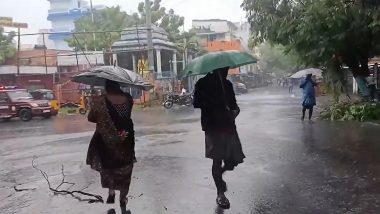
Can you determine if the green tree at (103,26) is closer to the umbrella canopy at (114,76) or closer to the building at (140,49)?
the building at (140,49)

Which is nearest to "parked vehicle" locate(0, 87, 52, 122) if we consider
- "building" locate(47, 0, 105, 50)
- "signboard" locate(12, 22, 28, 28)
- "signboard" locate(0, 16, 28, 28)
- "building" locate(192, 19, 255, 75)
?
"signboard" locate(12, 22, 28, 28)

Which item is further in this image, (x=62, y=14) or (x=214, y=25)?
(x=62, y=14)

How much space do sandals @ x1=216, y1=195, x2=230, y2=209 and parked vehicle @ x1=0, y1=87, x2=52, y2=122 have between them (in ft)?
65.3

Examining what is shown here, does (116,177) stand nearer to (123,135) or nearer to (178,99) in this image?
(123,135)

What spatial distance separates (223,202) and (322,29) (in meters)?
8.92

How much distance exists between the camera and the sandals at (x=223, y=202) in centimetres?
524

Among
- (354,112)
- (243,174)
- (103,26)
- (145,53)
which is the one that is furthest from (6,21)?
(243,174)

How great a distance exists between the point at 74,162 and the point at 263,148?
3968mm

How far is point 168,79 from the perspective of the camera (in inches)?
1266

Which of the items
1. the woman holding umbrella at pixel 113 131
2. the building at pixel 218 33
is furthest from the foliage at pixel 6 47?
the woman holding umbrella at pixel 113 131

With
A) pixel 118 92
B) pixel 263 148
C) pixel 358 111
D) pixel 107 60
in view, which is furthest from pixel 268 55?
pixel 118 92

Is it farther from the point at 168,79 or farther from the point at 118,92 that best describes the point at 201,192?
the point at 168,79

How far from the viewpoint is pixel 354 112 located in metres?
13.5

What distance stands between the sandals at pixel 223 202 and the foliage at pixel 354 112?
29.9ft
